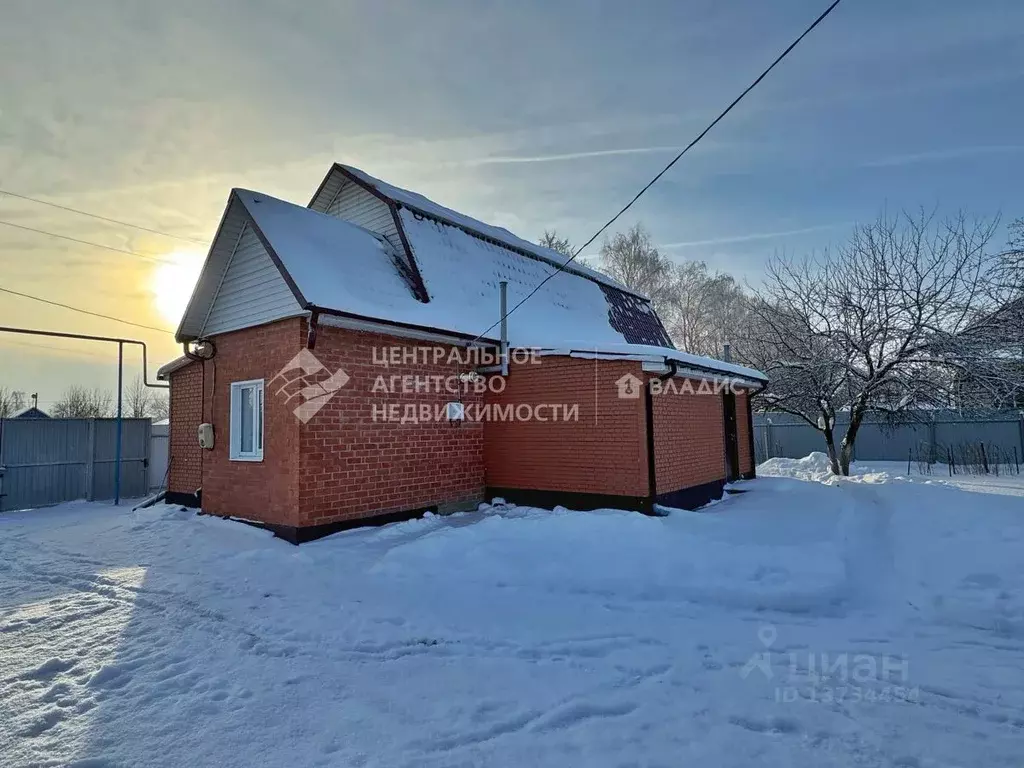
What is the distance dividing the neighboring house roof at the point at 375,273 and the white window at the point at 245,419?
3.51 feet

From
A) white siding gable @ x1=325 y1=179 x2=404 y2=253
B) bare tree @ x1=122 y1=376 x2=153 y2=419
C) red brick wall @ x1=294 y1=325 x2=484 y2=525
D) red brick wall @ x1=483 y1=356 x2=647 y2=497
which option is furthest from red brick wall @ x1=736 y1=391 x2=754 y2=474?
bare tree @ x1=122 y1=376 x2=153 y2=419

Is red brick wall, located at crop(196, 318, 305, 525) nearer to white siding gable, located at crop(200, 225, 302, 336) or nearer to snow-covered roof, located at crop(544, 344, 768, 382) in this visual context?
white siding gable, located at crop(200, 225, 302, 336)

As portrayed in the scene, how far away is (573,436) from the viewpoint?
30.5ft

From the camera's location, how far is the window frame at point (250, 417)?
8.52m

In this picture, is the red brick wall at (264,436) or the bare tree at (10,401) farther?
the bare tree at (10,401)

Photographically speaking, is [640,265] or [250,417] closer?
[250,417]

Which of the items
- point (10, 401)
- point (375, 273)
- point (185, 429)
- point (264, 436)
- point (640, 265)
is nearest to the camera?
point (264, 436)

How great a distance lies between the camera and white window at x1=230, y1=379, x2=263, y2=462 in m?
8.66

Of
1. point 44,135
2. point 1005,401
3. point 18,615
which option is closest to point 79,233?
point 44,135

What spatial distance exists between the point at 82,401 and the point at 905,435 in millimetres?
46708

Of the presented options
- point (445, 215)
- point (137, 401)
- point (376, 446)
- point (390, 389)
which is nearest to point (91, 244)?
point (445, 215)

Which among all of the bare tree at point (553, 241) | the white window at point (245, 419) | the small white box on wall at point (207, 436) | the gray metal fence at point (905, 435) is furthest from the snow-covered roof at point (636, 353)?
the bare tree at point (553, 241)

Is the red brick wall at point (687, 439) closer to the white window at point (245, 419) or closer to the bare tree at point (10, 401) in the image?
the white window at point (245, 419)

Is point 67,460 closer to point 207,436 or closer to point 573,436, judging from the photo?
point 207,436
